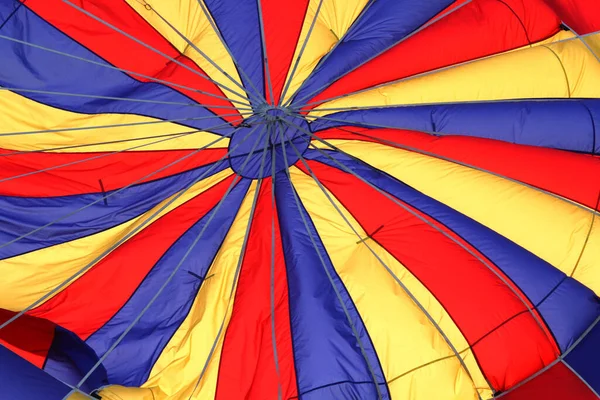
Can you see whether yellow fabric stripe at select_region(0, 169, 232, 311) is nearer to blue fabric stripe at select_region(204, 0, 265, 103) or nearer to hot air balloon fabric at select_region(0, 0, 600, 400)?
hot air balloon fabric at select_region(0, 0, 600, 400)

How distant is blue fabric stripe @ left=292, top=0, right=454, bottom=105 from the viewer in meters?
3.69

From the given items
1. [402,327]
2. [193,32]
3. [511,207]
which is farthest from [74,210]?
[511,207]

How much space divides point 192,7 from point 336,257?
1.50 meters

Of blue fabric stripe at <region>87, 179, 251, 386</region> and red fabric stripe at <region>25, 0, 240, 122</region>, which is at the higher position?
red fabric stripe at <region>25, 0, 240, 122</region>

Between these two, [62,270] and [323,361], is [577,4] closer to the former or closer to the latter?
[323,361]

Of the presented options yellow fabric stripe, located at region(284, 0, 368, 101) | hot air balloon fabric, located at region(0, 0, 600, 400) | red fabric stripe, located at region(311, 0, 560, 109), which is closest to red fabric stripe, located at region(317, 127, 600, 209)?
hot air balloon fabric, located at region(0, 0, 600, 400)

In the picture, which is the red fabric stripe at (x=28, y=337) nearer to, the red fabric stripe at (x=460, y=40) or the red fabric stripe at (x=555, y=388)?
the red fabric stripe at (x=460, y=40)

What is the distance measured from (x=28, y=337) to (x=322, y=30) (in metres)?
2.08

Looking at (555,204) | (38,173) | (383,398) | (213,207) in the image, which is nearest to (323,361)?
(383,398)

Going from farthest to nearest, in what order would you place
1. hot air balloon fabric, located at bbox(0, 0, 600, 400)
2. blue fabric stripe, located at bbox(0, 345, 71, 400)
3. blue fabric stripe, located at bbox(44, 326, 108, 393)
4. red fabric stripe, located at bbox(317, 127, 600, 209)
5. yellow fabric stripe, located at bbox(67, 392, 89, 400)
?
1. red fabric stripe, located at bbox(317, 127, 600, 209)
2. blue fabric stripe, located at bbox(44, 326, 108, 393)
3. hot air balloon fabric, located at bbox(0, 0, 600, 400)
4. yellow fabric stripe, located at bbox(67, 392, 89, 400)
5. blue fabric stripe, located at bbox(0, 345, 71, 400)

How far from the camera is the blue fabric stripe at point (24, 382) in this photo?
115 inches

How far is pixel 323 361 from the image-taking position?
3246mm

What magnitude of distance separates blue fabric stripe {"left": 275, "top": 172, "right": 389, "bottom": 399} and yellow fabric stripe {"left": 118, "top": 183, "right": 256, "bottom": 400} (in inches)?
11.8

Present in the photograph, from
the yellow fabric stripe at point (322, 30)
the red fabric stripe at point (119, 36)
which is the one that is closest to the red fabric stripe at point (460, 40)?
the yellow fabric stripe at point (322, 30)
